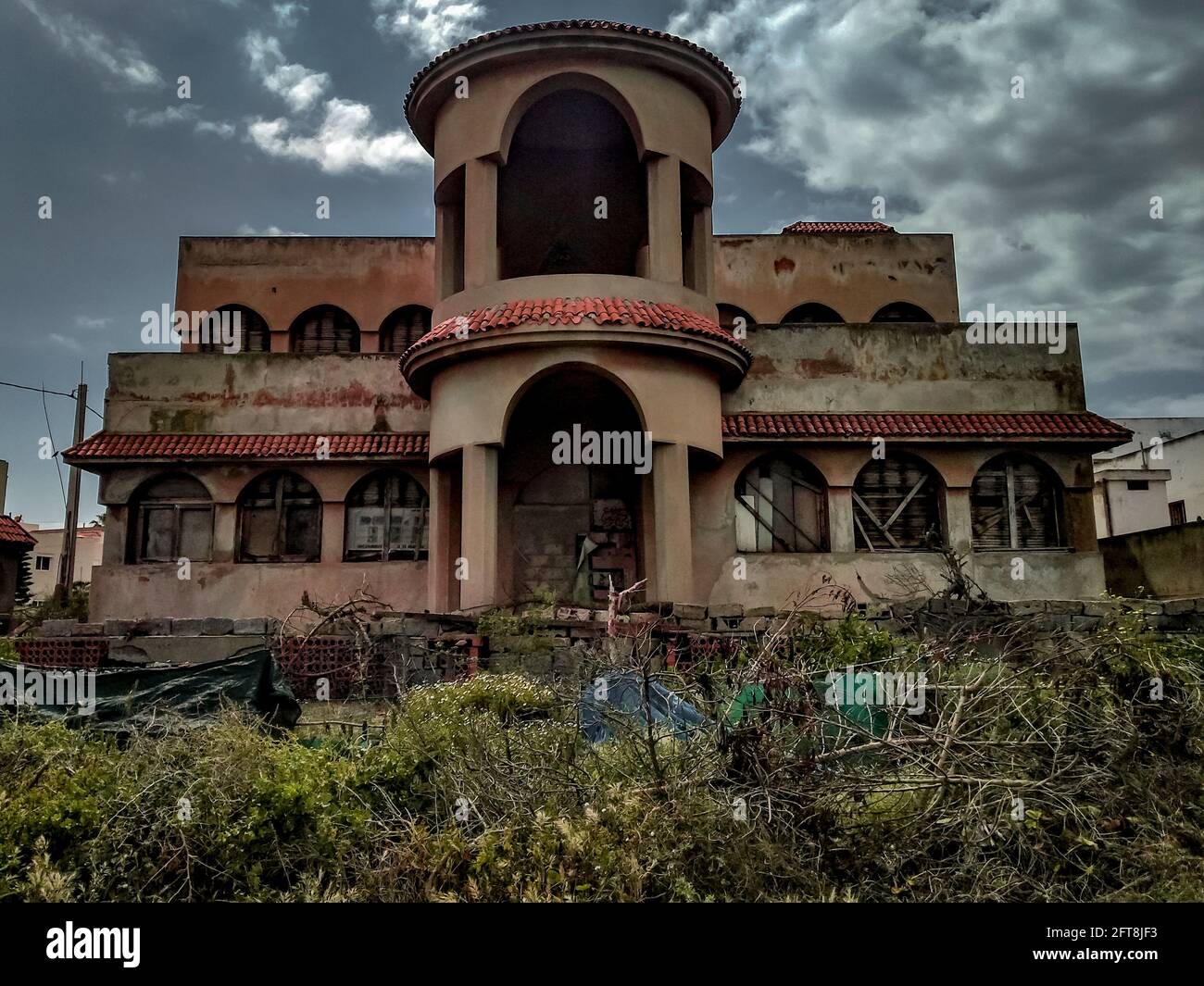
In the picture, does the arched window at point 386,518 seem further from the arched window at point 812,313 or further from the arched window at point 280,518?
the arched window at point 812,313

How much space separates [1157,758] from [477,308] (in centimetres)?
1200

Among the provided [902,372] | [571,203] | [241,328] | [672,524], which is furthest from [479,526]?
[241,328]

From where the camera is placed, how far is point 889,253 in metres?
23.5

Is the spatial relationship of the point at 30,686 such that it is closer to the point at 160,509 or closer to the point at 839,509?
the point at 160,509

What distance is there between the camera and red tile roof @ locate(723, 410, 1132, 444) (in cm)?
1744

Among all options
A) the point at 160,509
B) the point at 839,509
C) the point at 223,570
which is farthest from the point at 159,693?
the point at 839,509

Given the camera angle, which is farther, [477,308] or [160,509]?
[160,509]

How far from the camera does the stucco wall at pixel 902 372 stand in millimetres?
18406

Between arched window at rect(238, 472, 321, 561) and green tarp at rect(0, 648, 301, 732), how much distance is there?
7.36 m

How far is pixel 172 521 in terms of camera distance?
18.5m

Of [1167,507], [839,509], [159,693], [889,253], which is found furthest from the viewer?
[1167,507]

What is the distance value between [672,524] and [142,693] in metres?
8.01

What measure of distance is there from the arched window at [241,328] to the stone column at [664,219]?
10910 millimetres

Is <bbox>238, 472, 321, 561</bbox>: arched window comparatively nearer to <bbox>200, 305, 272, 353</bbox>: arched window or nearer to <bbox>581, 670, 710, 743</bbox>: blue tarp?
<bbox>200, 305, 272, 353</bbox>: arched window
